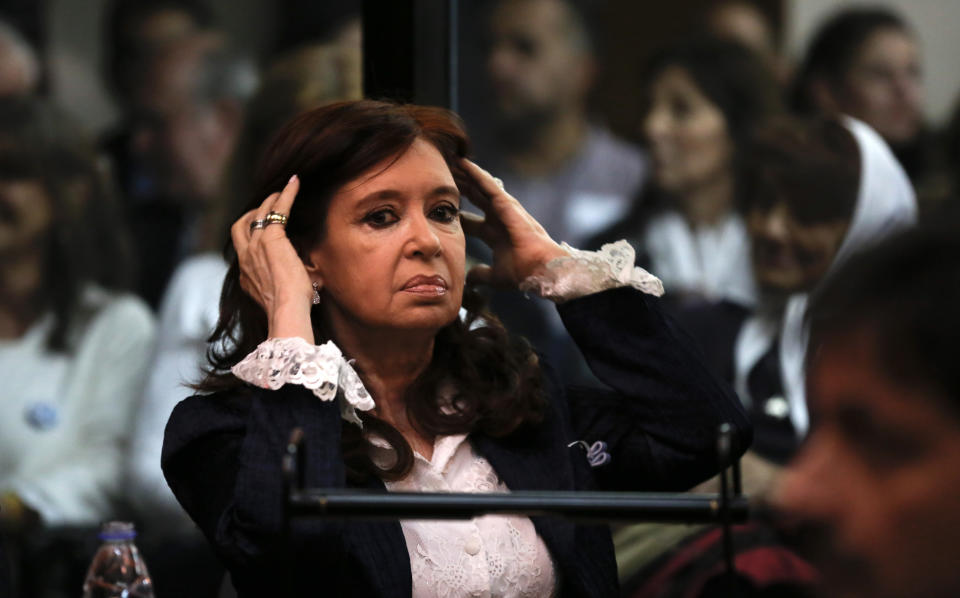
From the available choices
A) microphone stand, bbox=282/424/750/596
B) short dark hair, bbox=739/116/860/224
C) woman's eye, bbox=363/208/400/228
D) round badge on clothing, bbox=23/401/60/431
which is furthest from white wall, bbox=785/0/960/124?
microphone stand, bbox=282/424/750/596

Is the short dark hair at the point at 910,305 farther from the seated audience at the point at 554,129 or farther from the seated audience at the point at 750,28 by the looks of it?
the seated audience at the point at 750,28

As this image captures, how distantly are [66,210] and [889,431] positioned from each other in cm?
363

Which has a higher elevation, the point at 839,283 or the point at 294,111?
the point at 839,283

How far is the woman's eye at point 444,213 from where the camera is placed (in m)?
2.05

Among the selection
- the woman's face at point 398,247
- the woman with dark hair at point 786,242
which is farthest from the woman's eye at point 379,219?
the woman with dark hair at point 786,242

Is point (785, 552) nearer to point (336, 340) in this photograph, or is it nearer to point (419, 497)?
point (336, 340)

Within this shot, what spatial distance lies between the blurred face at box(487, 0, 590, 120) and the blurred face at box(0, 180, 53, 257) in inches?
51.8

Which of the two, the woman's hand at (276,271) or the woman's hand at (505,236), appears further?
the woman's hand at (505,236)

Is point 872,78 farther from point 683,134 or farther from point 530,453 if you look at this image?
point 530,453

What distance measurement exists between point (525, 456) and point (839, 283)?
1202mm

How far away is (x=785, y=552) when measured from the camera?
2.77 m

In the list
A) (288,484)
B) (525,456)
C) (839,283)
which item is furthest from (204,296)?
(839,283)

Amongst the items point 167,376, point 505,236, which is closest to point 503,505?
point 505,236

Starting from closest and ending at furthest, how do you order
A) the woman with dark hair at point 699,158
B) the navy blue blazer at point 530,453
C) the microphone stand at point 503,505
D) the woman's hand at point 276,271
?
the microphone stand at point 503,505 → the navy blue blazer at point 530,453 → the woman's hand at point 276,271 → the woman with dark hair at point 699,158
